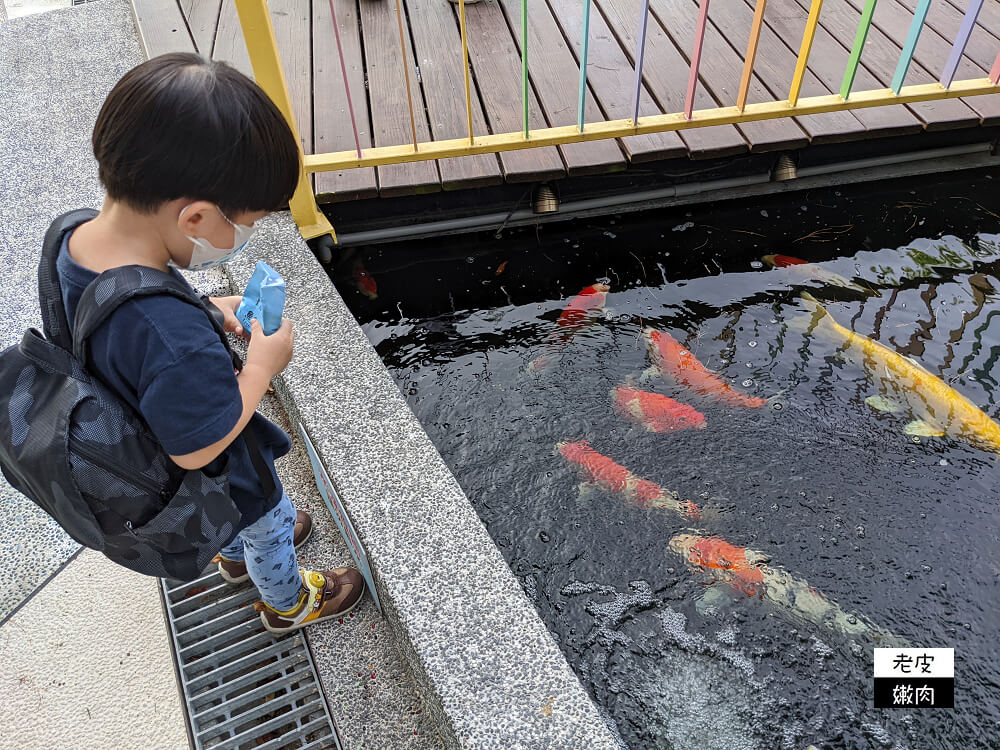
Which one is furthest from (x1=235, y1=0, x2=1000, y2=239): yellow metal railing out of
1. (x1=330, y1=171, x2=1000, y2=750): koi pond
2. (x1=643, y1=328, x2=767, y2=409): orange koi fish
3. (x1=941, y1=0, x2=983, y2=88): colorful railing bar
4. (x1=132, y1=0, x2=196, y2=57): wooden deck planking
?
(x1=132, y1=0, x2=196, y2=57): wooden deck planking

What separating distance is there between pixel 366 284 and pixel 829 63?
3080mm

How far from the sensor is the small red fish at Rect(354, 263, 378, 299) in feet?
12.3

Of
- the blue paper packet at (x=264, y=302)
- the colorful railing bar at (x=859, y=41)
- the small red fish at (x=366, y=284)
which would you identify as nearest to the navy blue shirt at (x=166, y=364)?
the blue paper packet at (x=264, y=302)

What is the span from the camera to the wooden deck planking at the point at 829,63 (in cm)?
391

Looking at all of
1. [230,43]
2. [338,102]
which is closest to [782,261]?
[338,102]

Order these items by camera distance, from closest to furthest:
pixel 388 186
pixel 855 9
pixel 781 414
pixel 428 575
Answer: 1. pixel 428 575
2. pixel 781 414
3. pixel 388 186
4. pixel 855 9

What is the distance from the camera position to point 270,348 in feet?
5.15

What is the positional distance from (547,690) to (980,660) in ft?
5.51

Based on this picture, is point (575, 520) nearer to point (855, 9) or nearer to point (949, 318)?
point (949, 318)

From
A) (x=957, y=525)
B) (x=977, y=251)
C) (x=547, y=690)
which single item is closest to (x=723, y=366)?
(x=957, y=525)

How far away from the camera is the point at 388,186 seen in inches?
142

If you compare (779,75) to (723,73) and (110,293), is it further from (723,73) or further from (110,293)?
(110,293)

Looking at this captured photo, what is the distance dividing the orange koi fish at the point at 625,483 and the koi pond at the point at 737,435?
0.01 metres

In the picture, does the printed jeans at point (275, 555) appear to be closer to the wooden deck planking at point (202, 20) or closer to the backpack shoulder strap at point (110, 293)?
the backpack shoulder strap at point (110, 293)
